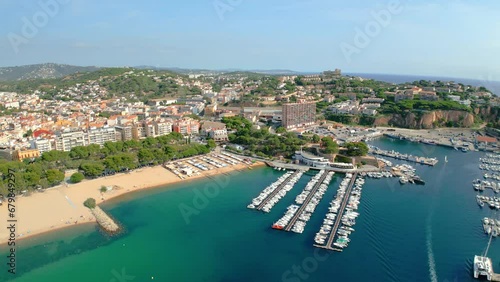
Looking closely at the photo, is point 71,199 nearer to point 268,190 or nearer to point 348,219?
point 268,190

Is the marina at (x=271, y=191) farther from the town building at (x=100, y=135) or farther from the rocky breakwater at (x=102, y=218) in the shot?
the town building at (x=100, y=135)

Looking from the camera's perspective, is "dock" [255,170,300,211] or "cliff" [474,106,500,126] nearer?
"dock" [255,170,300,211]

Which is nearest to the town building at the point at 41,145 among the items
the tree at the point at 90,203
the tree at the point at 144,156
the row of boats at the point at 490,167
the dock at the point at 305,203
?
the tree at the point at 144,156

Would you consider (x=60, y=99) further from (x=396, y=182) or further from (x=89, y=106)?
(x=396, y=182)

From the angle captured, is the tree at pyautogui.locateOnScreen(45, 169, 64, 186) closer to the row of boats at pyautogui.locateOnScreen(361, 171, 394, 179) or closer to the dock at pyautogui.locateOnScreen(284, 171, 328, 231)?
the dock at pyautogui.locateOnScreen(284, 171, 328, 231)

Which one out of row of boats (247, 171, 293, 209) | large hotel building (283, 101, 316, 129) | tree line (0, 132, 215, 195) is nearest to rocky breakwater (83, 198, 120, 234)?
tree line (0, 132, 215, 195)

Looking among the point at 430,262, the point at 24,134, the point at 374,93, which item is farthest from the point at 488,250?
the point at 374,93
